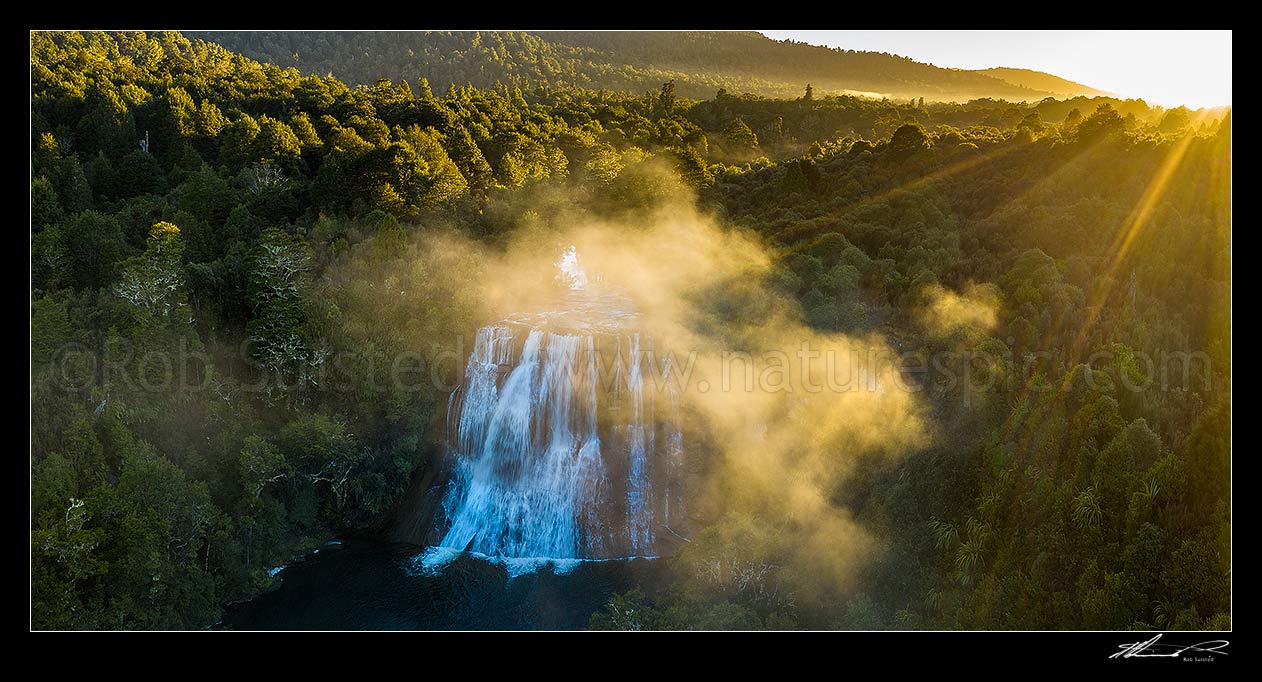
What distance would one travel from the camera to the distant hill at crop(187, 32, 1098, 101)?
6216cm

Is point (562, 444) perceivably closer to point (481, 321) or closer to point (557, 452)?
point (557, 452)

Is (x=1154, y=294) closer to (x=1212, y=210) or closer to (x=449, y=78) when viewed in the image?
(x=1212, y=210)

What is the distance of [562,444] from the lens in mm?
26328

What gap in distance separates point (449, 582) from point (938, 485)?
13.0 metres

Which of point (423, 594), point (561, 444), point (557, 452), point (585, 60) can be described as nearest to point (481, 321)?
point (561, 444)

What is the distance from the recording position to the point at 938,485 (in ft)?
65.4

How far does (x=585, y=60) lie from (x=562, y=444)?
216 ft
